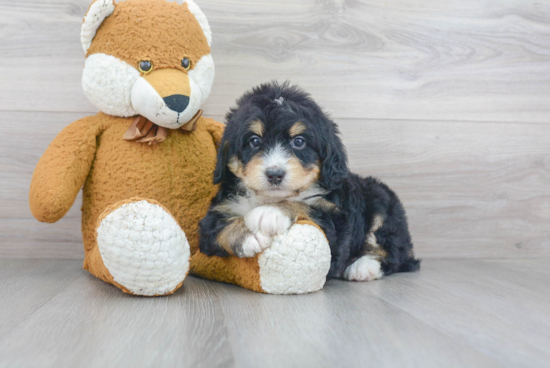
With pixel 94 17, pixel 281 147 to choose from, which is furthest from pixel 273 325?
pixel 94 17

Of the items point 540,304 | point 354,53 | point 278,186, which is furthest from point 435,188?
point 278,186

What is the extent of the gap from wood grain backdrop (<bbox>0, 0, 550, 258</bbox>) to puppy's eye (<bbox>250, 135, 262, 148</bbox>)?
879 millimetres

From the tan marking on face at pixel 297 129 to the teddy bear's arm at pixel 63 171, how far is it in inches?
35.2

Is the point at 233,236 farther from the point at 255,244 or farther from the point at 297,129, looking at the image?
the point at 297,129

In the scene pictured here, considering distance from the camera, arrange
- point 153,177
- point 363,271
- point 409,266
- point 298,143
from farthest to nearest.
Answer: point 409,266 → point 363,271 → point 153,177 → point 298,143

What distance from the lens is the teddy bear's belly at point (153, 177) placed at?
2.01m

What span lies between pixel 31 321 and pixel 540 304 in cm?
176

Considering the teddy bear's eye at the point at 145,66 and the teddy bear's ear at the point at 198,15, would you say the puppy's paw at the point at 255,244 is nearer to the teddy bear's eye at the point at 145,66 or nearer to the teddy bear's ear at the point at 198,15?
the teddy bear's eye at the point at 145,66

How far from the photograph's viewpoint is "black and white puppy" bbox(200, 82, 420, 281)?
173cm

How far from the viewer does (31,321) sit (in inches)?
56.2

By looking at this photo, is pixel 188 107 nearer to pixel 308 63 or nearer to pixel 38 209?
pixel 38 209

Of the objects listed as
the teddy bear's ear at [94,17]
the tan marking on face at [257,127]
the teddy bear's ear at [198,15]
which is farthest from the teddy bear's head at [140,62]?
the tan marking on face at [257,127]

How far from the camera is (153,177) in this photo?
2.01m

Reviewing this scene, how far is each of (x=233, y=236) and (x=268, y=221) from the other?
15 cm
